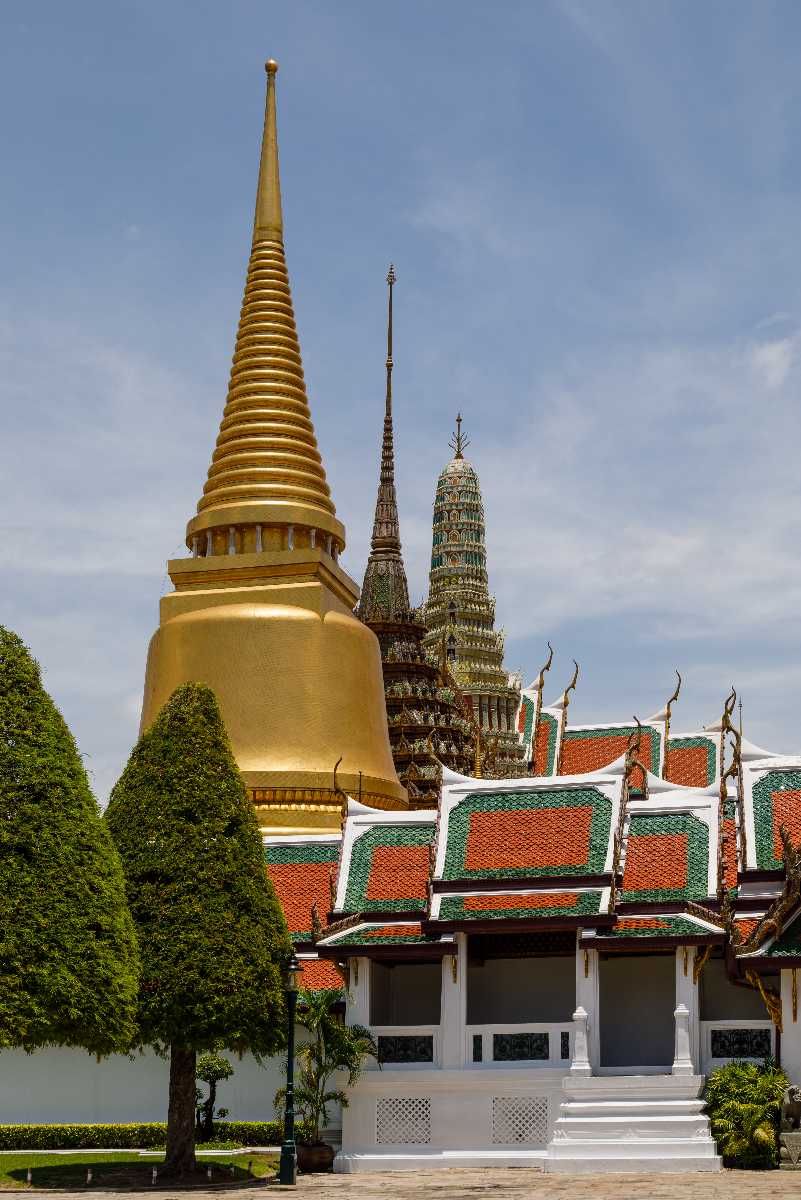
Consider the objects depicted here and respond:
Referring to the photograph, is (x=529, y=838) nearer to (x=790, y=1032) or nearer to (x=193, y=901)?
(x=790, y=1032)

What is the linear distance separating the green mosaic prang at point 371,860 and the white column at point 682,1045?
4.68 metres

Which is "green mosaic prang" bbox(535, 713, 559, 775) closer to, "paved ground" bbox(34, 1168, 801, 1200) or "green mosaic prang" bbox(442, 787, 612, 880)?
"green mosaic prang" bbox(442, 787, 612, 880)

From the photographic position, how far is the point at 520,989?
106 feet

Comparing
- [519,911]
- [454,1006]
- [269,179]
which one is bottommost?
[454,1006]

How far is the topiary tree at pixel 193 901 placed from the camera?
25.8 metres

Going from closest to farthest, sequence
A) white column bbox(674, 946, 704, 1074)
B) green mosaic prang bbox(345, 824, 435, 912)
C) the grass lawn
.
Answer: the grass lawn, white column bbox(674, 946, 704, 1074), green mosaic prang bbox(345, 824, 435, 912)

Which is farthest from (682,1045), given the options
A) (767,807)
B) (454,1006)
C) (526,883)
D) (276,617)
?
(276,617)

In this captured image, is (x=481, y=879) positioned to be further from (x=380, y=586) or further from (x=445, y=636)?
(x=445, y=636)

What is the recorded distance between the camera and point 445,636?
86.0m

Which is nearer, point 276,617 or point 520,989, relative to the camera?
point 520,989

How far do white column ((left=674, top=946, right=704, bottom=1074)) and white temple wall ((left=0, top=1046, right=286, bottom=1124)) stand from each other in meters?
7.22

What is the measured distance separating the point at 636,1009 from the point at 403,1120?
15.6ft

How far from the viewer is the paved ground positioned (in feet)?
74.7

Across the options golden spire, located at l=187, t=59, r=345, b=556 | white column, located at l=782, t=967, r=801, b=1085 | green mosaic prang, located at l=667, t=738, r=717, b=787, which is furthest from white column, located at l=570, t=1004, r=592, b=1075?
golden spire, located at l=187, t=59, r=345, b=556
